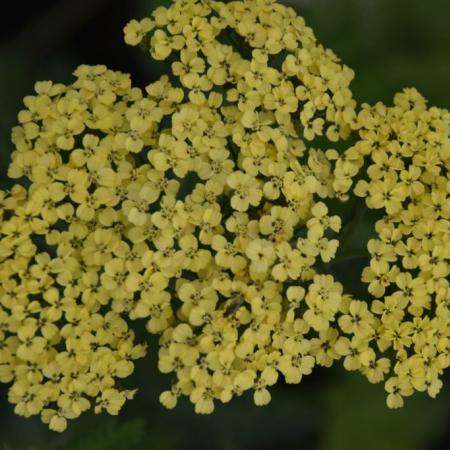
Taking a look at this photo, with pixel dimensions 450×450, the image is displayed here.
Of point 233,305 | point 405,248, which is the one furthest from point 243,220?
point 405,248

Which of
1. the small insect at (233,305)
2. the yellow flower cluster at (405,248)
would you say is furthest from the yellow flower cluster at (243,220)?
the yellow flower cluster at (405,248)

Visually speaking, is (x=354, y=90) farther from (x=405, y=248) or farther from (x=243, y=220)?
(x=243, y=220)

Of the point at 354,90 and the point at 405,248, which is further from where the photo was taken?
the point at 354,90

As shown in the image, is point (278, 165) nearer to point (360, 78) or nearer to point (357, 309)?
point (357, 309)

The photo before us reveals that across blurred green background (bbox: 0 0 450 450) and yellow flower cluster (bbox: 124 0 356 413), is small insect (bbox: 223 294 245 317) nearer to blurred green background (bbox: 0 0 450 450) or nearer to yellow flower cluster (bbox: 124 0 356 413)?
yellow flower cluster (bbox: 124 0 356 413)

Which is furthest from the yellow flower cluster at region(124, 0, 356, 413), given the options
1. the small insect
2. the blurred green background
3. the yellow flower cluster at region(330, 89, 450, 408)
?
the blurred green background

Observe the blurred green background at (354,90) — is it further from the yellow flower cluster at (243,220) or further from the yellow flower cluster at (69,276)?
the yellow flower cluster at (243,220)

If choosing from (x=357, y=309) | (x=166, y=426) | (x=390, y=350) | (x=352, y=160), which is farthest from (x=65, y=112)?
(x=166, y=426)
